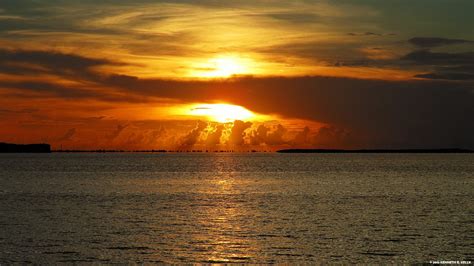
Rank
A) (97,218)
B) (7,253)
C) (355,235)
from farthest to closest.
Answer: (97,218) → (355,235) → (7,253)

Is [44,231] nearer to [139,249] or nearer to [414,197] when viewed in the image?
[139,249]

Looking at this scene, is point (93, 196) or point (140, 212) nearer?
point (140, 212)

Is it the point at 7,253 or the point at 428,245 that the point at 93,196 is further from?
the point at 428,245

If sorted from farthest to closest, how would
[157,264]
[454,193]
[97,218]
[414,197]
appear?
[454,193] < [414,197] < [97,218] < [157,264]

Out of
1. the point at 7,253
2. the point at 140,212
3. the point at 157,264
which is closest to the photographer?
the point at 157,264

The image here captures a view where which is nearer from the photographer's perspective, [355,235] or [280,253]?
[280,253]

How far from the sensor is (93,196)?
100m

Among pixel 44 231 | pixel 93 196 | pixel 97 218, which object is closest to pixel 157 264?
pixel 44 231

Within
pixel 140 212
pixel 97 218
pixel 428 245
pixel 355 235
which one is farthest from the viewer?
pixel 140 212

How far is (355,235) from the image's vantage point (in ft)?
177

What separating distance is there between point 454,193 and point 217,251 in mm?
71726

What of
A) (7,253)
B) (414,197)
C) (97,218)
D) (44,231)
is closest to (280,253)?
(7,253)

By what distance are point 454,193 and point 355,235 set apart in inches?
2332

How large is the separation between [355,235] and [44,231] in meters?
27.0
